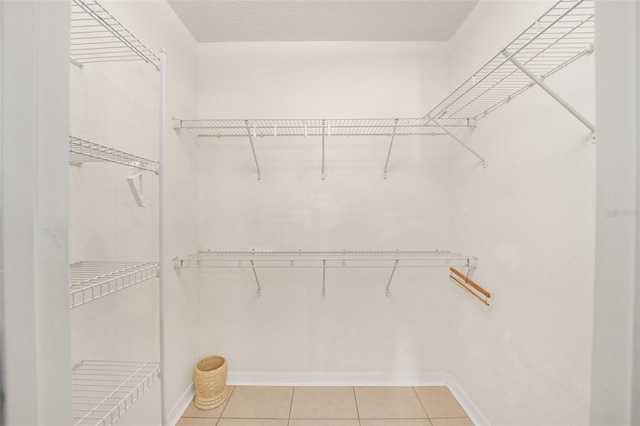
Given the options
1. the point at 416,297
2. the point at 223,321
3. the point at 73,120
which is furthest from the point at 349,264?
the point at 73,120

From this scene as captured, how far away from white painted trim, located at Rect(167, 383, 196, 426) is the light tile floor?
0.03 metres

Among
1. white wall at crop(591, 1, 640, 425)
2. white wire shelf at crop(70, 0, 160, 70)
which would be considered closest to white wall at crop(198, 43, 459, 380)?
white wire shelf at crop(70, 0, 160, 70)

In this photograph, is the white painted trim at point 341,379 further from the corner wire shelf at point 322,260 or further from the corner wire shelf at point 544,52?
the corner wire shelf at point 544,52

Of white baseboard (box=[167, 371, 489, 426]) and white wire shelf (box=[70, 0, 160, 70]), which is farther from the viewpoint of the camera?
white baseboard (box=[167, 371, 489, 426])

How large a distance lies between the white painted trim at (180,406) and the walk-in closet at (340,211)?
0.04ft

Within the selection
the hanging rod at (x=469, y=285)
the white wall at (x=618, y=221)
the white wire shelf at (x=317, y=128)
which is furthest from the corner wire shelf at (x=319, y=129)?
the white wall at (x=618, y=221)

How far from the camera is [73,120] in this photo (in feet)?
3.00

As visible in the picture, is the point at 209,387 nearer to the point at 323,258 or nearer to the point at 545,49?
the point at 323,258

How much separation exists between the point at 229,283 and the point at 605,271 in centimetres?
187

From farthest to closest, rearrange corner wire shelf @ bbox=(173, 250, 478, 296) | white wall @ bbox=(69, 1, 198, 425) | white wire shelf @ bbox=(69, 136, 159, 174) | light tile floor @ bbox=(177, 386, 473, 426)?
corner wire shelf @ bbox=(173, 250, 478, 296)
light tile floor @ bbox=(177, 386, 473, 426)
white wall @ bbox=(69, 1, 198, 425)
white wire shelf @ bbox=(69, 136, 159, 174)

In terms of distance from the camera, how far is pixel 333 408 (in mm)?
1604

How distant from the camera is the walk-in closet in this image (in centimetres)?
39

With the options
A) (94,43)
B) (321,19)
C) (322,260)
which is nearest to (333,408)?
(322,260)

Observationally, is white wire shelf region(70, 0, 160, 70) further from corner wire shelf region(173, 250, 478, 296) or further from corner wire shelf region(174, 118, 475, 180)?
corner wire shelf region(173, 250, 478, 296)
